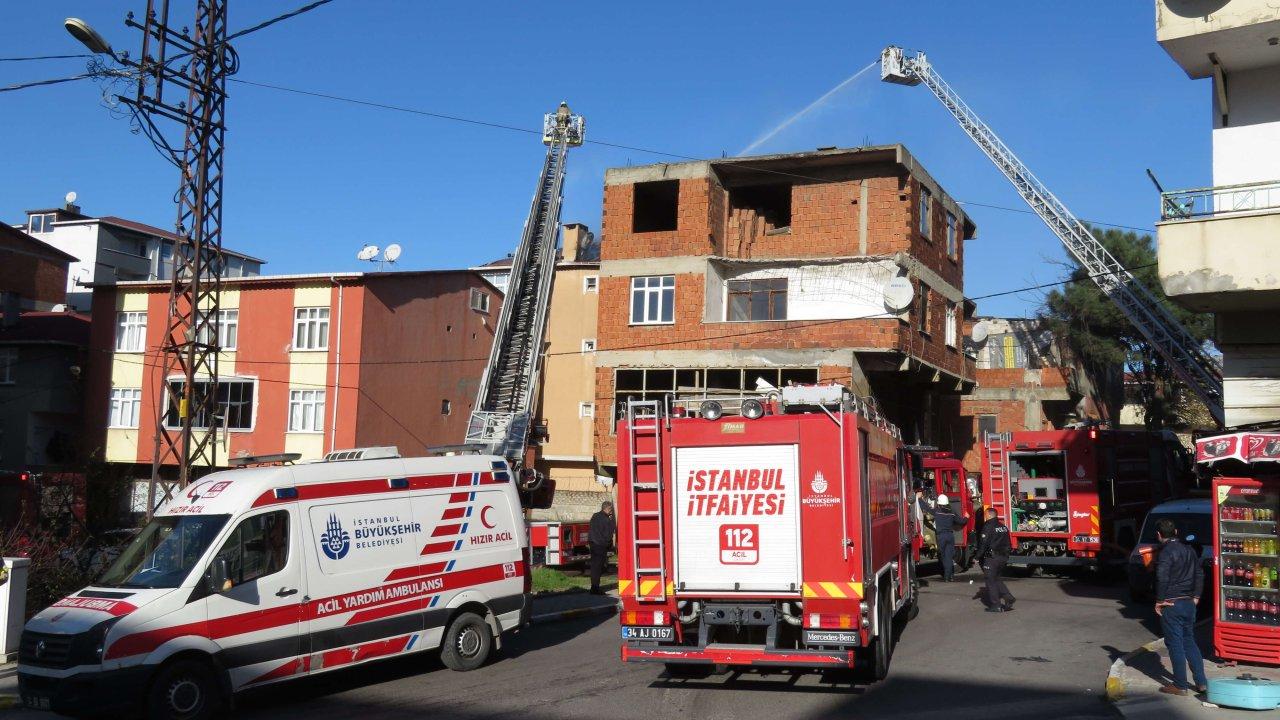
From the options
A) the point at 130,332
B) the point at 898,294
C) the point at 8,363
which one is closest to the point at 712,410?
the point at 898,294

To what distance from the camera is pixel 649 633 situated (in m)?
10.4

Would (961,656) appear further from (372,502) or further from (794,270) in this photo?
(794,270)

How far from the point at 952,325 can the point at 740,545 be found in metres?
26.7

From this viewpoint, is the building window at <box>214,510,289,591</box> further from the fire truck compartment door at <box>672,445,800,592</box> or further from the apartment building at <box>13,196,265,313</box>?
the apartment building at <box>13,196,265,313</box>

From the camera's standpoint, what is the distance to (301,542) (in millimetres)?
10641

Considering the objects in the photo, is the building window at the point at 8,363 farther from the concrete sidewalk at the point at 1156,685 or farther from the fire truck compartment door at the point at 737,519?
the concrete sidewalk at the point at 1156,685

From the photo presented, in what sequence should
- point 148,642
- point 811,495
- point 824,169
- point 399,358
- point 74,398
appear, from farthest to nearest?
point 74,398 < point 399,358 < point 824,169 < point 811,495 < point 148,642

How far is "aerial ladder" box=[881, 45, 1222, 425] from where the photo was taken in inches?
960

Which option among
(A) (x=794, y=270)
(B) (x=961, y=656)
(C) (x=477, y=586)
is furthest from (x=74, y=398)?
(B) (x=961, y=656)

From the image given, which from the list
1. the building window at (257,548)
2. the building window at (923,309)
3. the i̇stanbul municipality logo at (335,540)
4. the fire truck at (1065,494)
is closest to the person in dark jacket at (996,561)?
the fire truck at (1065,494)

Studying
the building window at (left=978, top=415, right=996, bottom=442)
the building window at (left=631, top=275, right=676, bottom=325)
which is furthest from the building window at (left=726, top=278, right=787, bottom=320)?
the building window at (left=978, top=415, right=996, bottom=442)

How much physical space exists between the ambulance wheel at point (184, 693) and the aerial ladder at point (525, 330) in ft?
37.2

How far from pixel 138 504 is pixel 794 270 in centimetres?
2482

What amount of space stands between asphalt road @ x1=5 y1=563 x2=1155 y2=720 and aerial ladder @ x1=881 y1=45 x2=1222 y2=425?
474 inches
